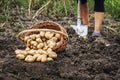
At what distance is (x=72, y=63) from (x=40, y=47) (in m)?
0.38

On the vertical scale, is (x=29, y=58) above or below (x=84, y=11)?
below

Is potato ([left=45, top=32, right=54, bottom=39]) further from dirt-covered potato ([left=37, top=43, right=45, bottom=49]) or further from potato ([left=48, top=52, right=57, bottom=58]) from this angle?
potato ([left=48, top=52, right=57, bottom=58])

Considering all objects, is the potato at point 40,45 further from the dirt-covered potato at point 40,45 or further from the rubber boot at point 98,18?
the rubber boot at point 98,18

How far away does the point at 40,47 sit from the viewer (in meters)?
3.73

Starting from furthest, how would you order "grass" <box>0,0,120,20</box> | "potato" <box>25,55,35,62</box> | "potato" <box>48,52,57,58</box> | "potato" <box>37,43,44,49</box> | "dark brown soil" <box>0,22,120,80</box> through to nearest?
"grass" <box>0,0,120,20</box> → "potato" <box>37,43,44,49</box> → "potato" <box>48,52,57,58</box> → "potato" <box>25,55,35,62</box> → "dark brown soil" <box>0,22,120,80</box>

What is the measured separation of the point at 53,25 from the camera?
13.2 feet

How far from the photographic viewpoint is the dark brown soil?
10.4 ft

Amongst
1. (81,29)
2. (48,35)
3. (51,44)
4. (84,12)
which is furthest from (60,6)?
(51,44)

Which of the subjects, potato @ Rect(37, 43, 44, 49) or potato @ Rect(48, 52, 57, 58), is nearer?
potato @ Rect(48, 52, 57, 58)

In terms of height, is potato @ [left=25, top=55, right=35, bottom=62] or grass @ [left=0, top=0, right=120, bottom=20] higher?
grass @ [left=0, top=0, right=120, bottom=20]

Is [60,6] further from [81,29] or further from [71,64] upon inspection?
[71,64]

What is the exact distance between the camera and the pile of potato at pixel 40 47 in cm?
354

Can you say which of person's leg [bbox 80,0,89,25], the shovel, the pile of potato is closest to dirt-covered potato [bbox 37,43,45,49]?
the pile of potato

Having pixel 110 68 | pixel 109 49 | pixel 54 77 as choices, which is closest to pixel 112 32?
pixel 109 49
